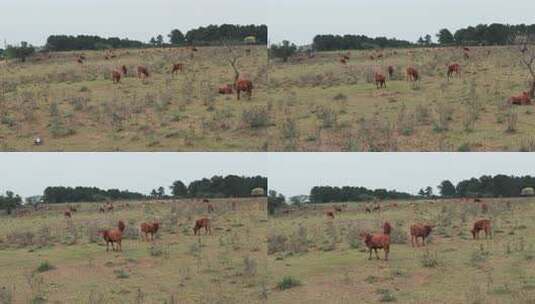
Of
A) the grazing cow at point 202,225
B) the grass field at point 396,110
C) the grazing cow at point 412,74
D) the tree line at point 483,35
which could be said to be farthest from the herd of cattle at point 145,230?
the tree line at point 483,35

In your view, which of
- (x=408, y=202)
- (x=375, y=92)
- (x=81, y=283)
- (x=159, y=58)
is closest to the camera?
(x=81, y=283)

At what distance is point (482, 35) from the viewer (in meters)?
32.0

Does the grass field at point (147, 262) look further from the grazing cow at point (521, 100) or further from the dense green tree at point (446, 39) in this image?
the dense green tree at point (446, 39)

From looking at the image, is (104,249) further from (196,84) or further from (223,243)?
(196,84)

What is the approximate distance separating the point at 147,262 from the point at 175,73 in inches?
284

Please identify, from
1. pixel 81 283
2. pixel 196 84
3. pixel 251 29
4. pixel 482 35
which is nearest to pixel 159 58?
pixel 196 84

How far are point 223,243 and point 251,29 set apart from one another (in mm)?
5866

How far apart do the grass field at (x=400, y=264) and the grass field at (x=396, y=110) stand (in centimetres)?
266

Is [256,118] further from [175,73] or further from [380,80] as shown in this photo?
[175,73]

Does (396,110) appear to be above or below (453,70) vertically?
below

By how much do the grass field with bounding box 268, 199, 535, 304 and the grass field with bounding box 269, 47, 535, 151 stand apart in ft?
8.72

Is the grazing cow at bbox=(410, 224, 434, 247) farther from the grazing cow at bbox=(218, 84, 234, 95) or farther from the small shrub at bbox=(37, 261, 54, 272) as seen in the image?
the small shrub at bbox=(37, 261, 54, 272)

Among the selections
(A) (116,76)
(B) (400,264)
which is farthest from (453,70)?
(A) (116,76)

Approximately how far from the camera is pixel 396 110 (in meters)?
15.0
